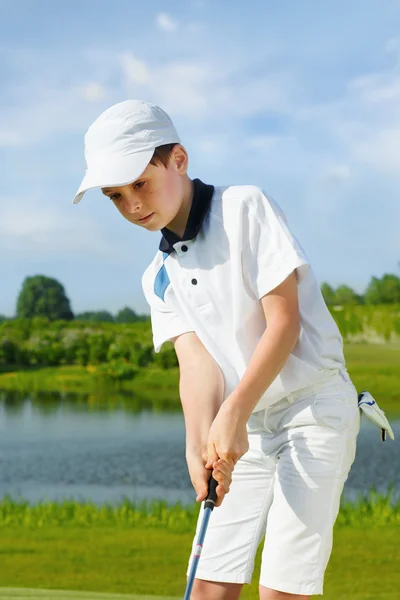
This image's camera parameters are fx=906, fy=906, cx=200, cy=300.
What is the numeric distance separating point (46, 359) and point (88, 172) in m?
7.90

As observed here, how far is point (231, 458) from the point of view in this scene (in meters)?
1.50

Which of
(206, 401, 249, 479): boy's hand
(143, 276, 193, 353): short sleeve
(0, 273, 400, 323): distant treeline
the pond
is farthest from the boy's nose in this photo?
(0, 273, 400, 323): distant treeline

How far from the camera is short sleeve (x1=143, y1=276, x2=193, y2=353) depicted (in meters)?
1.77

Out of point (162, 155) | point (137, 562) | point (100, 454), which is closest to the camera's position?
point (162, 155)

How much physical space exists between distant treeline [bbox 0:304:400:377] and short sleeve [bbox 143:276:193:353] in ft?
23.0

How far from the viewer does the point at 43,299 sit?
10.7 metres

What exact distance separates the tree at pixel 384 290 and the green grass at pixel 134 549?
4486mm

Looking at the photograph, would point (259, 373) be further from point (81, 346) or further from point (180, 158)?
point (81, 346)

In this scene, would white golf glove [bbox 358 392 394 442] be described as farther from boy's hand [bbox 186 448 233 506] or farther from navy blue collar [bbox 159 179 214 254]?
navy blue collar [bbox 159 179 214 254]

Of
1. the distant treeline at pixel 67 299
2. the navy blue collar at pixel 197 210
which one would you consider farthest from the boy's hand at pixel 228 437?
the distant treeline at pixel 67 299

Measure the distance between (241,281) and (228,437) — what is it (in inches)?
10.7

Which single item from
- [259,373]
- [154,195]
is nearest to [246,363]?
[259,373]

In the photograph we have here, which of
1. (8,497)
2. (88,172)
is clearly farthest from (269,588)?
(8,497)

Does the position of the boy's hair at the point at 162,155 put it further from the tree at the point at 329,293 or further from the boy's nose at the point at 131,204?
the tree at the point at 329,293
